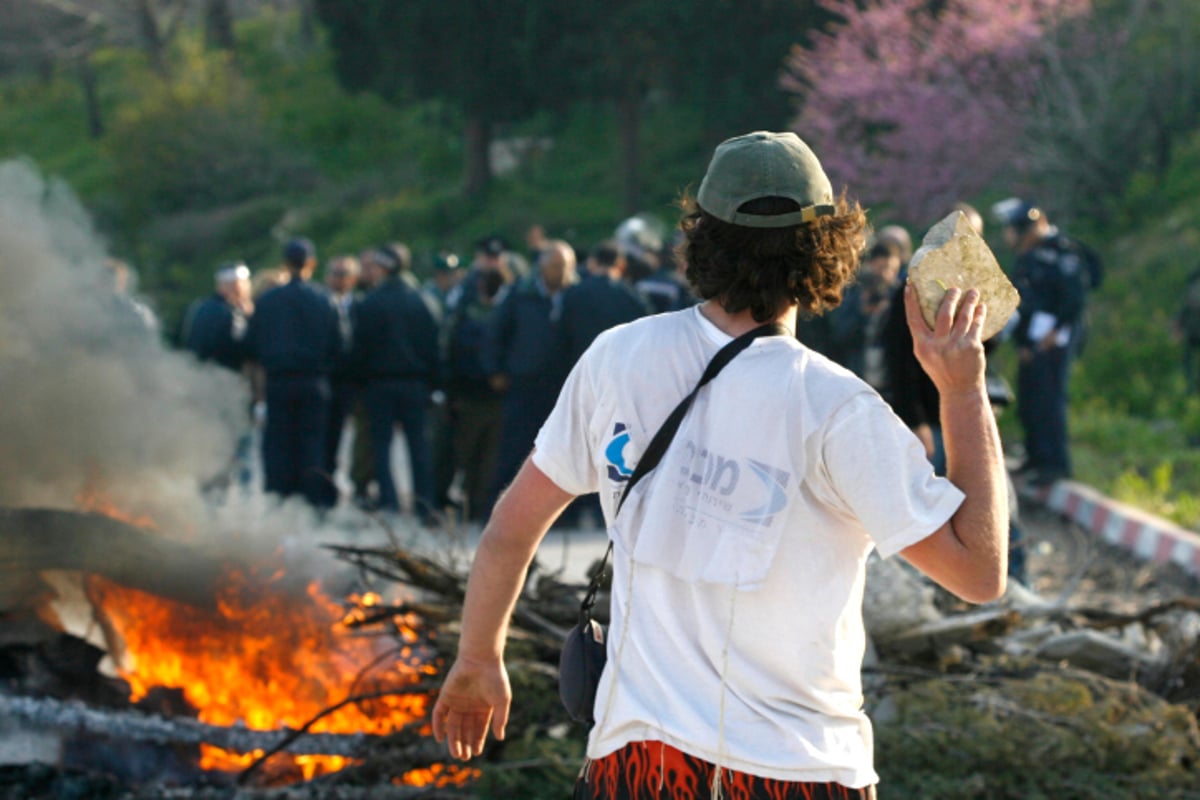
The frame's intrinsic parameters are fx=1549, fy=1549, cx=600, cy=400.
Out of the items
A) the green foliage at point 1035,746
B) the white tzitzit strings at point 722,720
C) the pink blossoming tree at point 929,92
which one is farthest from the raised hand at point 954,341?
the pink blossoming tree at point 929,92

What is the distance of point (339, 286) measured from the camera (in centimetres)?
1236

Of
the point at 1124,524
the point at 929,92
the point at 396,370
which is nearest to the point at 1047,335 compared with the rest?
the point at 1124,524

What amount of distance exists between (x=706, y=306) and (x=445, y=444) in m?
9.25

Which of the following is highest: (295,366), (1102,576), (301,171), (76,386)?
(76,386)

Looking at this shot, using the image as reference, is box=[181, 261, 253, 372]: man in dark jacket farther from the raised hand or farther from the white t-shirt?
the raised hand

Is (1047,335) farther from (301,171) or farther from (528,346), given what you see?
(301,171)

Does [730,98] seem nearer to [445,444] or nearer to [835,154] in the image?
[835,154]

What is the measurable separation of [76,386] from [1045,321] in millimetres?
7142

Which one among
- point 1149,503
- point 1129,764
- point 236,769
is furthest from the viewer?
point 1149,503

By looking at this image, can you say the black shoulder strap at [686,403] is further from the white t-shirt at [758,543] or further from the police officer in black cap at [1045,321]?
the police officer in black cap at [1045,321]

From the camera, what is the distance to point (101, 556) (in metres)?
5.16

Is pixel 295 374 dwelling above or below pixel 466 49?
above

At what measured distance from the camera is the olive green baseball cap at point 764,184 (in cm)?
257

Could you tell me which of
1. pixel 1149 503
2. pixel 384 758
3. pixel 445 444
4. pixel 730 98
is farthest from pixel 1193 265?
pixel 384 758
